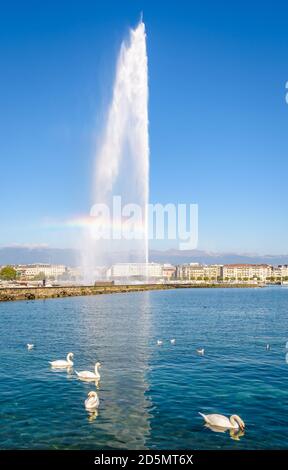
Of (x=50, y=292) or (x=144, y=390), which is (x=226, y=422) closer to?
(x=144, y=390)

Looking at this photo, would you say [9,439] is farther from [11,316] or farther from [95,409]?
[11,316]

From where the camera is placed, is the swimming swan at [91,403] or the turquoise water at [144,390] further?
the swimming swan at [91,403]

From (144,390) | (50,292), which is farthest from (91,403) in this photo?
(50,292)

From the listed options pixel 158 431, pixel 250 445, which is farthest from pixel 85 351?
pixel 250 445

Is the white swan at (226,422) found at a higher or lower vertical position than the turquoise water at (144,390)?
higher

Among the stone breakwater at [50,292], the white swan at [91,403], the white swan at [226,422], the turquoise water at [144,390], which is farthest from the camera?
the stone breakwater at [50,292]

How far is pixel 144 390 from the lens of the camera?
58.6 feet

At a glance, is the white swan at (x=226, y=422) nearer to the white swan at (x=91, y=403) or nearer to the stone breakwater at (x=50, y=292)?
the white swan at (x=91, y=403)

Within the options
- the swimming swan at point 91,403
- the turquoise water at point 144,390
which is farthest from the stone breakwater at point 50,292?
the swimming swan at point 91,403

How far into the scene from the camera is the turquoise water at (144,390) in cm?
1280

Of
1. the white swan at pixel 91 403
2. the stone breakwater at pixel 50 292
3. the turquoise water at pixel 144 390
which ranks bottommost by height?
the stone breakwater at pixel 50 292

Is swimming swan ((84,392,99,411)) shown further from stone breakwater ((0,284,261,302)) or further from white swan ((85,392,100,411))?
Result: stone breakwater ((0,284,261,302))

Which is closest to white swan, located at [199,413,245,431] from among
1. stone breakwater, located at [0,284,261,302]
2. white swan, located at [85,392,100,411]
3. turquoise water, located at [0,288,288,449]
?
turquoise water, located at [0,288,288,449]

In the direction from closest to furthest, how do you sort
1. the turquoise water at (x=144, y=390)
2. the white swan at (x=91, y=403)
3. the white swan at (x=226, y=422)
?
the turquoise water at (x=144, y=390), the white swan at (x=226, y=422), the white swan at (x=91, y=403)
